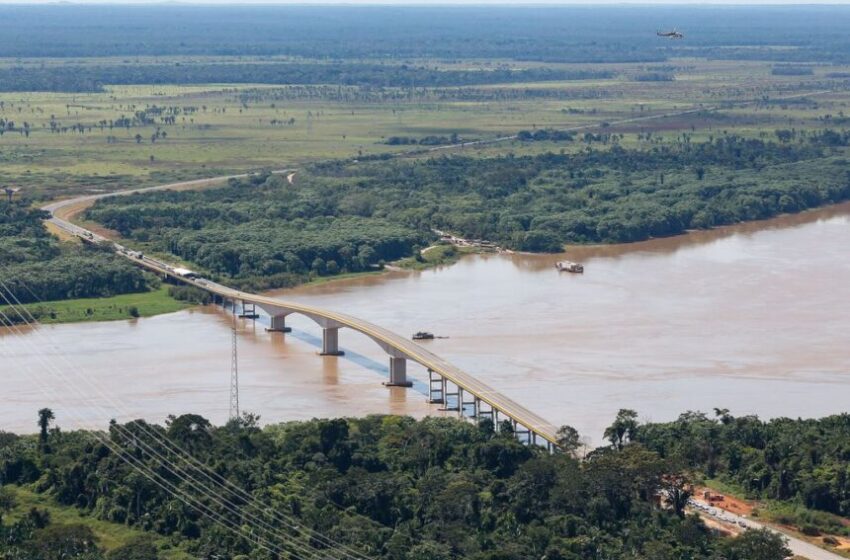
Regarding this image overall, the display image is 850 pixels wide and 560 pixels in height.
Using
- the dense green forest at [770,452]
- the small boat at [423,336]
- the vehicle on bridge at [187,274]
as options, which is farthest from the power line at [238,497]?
the vehicle on bridge at [187,274]

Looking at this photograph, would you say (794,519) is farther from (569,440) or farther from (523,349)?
(523,349)

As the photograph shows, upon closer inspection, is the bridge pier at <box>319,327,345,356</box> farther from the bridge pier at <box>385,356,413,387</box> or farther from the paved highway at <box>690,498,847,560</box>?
the paved highway at <box>690,498,847,560</box>

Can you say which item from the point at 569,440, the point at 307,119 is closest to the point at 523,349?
the point at 569,440

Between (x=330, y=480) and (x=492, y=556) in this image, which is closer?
(x=492, y=556)

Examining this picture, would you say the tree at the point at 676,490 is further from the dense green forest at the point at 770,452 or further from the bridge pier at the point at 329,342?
the bridge pier at the point at 329,342

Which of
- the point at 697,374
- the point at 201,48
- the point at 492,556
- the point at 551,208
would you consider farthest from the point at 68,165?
the point at 201,48

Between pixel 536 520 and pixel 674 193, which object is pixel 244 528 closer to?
pixel 536 520

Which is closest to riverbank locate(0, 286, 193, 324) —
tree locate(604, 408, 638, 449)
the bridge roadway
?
the bridge roadway
